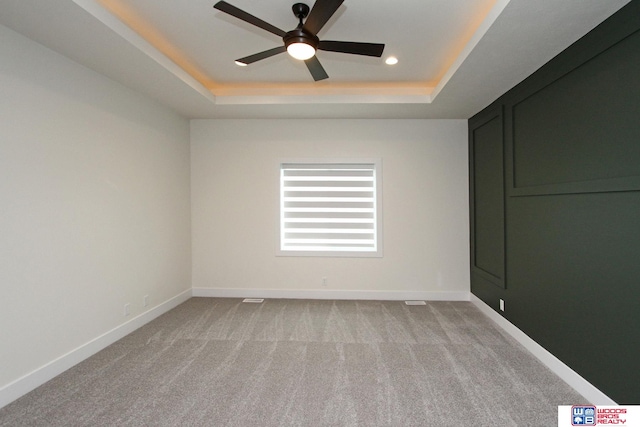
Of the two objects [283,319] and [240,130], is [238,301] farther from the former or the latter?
[240,130]

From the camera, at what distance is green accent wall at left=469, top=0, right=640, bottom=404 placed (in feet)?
6.07

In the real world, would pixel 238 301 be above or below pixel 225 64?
below

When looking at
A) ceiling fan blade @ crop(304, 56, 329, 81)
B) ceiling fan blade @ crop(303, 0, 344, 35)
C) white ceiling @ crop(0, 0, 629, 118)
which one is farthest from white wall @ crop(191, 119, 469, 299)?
ceiling fan blade @ crop(303, 0, 344, 35)

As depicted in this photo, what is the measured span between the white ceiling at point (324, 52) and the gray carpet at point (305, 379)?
2.63m

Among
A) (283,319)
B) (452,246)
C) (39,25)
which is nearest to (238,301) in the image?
(283,319)

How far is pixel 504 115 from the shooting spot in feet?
10.9

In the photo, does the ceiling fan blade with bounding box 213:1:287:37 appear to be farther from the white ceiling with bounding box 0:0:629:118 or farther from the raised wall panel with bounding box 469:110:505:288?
the raised wall panel with bounding box 469:110:505:288

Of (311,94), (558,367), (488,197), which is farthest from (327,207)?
(558,367)

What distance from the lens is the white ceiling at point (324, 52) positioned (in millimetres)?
2070

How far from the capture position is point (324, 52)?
301 centimetres

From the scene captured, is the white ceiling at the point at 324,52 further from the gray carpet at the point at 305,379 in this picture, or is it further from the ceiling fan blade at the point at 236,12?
the gray carpet at the point at 305,379

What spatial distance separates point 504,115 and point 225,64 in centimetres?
314

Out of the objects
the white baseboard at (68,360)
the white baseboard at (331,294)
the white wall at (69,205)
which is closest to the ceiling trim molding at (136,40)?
the white wall at (69,205)

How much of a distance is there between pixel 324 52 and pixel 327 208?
2174 millimetres
